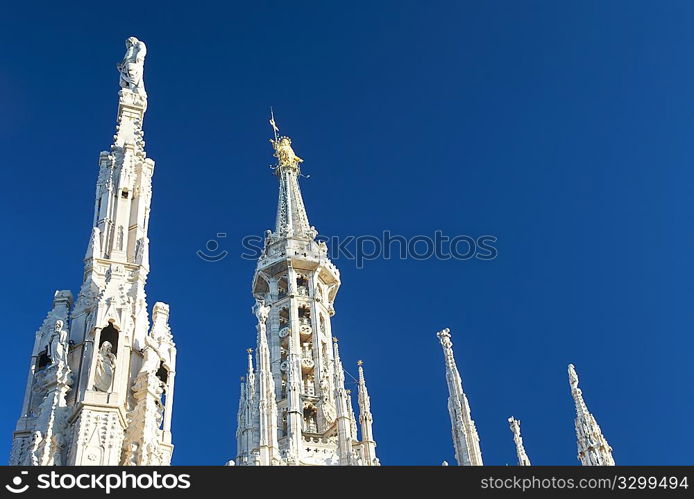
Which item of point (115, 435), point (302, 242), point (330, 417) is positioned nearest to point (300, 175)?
point (302, 242)

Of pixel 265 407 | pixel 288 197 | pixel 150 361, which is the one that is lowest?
pixel 150 361

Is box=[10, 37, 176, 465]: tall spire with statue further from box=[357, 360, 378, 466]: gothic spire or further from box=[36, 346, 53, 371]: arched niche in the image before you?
box=[357, 360, 378, 466]: gothic spire

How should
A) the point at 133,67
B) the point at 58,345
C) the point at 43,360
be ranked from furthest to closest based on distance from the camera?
the point at 133,67 → the point at 43,360 → the point at 58,345

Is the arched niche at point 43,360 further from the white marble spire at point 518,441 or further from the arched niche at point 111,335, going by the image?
the white marble spire at point 518,441

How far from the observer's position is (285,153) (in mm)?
82188

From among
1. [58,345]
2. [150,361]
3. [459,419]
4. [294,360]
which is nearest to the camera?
[58,345]

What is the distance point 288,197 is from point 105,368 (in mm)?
62716

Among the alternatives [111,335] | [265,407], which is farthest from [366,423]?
[111,335]

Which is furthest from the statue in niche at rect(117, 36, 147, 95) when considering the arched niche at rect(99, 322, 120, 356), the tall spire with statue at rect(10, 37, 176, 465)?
the arched niche at rect(99, 322, 120, 356)

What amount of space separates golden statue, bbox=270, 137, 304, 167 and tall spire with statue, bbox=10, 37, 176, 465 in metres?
64.7

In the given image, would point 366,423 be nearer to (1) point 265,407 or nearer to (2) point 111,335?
(1) point 265,407

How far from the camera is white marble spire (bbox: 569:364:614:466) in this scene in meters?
36.0
